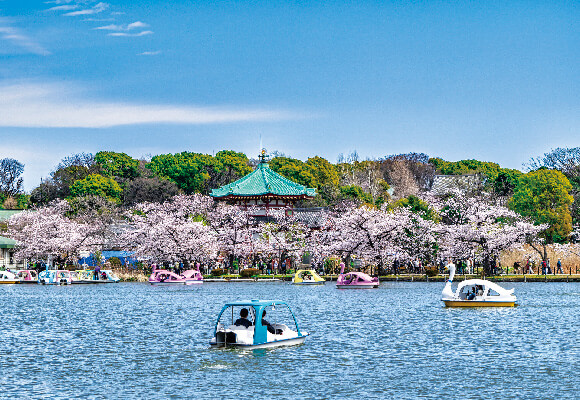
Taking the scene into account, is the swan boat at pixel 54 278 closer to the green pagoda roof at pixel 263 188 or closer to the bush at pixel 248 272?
the bush at pixel 248 272

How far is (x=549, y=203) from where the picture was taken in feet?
327

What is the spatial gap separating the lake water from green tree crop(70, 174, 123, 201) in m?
A: 73.9

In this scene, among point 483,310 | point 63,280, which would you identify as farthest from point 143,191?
point 483,310

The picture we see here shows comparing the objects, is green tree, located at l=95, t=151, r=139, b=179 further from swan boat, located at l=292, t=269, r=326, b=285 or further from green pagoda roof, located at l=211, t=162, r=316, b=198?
swan boat, located at l=292, t=269, r=326, b=285

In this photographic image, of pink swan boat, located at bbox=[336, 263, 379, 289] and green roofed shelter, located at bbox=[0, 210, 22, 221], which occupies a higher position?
green roofed shelter, located at bbox=[0, 210, 22, 221]

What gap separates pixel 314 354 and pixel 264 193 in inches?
3221

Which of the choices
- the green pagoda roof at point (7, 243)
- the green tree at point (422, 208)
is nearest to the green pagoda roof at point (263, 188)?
the green tree at point (422, 208)

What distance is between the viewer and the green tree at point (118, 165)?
507 feet

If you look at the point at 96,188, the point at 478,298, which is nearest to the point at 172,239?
the point at 96,188

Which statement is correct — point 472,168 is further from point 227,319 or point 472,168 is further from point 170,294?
point 227,319

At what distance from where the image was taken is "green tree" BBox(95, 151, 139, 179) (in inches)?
6083

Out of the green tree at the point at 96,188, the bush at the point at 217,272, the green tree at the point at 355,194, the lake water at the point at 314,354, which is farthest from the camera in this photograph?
the green tree at the point at 355,194

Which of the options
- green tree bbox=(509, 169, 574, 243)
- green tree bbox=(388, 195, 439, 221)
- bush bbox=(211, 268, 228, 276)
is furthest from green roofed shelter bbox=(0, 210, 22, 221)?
green tree bbox=(509, 169, 574, 243)

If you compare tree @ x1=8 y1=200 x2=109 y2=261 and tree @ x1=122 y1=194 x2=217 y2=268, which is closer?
tree @ x1=122 y1=194 x2=217 y2=268
